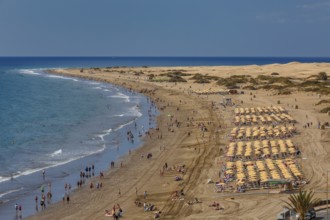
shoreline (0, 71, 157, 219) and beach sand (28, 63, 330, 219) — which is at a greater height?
beach sand (28, 63, 330, 219)

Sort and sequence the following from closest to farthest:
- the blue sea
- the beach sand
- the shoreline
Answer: the beach sand
the shoreline
the blue sea

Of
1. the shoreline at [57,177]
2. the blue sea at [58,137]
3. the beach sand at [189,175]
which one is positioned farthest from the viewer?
the blue sea at [58,137]

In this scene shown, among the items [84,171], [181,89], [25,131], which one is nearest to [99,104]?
[181,89]

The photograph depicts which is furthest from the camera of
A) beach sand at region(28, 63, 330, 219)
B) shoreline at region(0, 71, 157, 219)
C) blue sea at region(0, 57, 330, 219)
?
blue sea at region(0, 57, 330, 219)

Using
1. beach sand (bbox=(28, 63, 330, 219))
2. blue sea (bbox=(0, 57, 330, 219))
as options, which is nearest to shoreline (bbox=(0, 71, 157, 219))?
blue sea (bbox=(0, 57, 330, 219))

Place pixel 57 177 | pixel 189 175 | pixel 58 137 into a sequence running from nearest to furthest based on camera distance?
pixel 189 175 < pixel 57 177 < pixel 58 137

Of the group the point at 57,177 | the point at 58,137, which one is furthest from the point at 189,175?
the point at 58,137

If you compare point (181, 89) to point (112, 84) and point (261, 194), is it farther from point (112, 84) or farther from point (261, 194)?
point (261, 194)

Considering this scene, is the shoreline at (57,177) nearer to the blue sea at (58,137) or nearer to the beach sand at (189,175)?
the blue sea at (58,137)

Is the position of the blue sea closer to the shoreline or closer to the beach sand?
the shoreline

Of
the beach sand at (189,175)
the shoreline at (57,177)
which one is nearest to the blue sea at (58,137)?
the shoreline at (57,177)

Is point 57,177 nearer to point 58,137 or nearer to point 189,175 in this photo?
point 189,175
